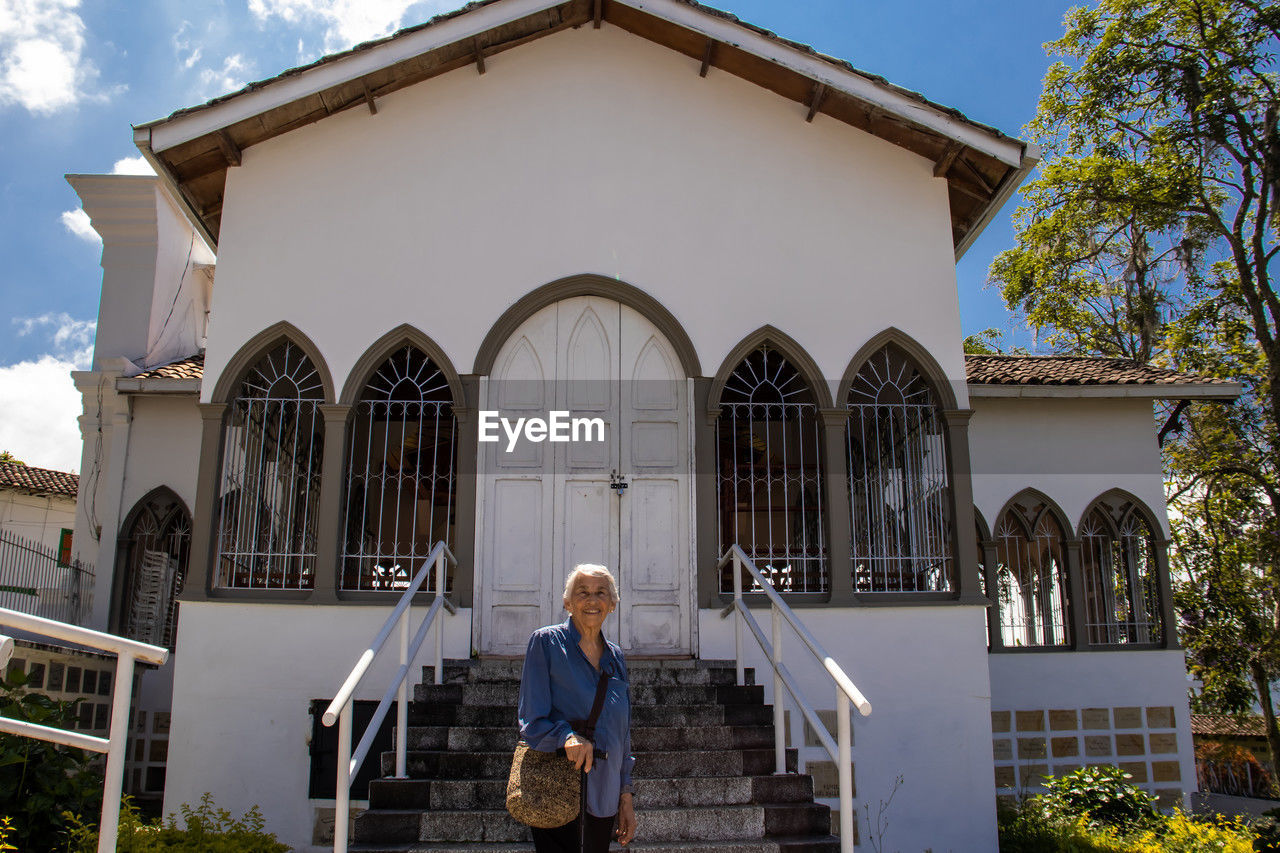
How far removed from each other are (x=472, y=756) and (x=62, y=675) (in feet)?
16.9

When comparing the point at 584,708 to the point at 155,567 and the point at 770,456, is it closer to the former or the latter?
the point at 770,456

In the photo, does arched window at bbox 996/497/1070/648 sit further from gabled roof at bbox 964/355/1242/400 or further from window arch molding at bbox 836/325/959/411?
window arch molding at bbox 836/325/959/411

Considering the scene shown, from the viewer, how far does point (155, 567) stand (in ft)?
37.8

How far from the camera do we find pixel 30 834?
659 centimetres

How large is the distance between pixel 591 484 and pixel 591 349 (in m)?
1.19

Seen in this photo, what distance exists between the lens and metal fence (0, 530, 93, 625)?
1120 cm

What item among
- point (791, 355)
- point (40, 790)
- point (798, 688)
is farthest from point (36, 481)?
point (798, 688)

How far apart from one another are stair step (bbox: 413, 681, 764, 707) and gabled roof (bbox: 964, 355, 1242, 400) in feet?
17.2

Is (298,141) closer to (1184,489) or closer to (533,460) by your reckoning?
(533,460)

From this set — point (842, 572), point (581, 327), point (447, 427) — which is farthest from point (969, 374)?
point (447, 427)

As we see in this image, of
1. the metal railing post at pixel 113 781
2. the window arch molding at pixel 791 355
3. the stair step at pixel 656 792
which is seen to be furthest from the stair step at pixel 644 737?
the window arch molding at pixel 791 355

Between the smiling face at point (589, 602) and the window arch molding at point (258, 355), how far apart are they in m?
4.92

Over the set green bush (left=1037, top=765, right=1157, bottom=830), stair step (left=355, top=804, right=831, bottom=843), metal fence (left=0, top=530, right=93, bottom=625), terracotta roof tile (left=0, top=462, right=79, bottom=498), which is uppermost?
terracotta roof tile (left=0, top=462, right=79, bottom=498)

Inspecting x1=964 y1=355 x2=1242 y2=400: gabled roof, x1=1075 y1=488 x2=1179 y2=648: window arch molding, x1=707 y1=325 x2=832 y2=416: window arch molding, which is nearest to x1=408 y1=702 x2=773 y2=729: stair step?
x1=707 y1=325 x2=832 y2=416: window arch molding
